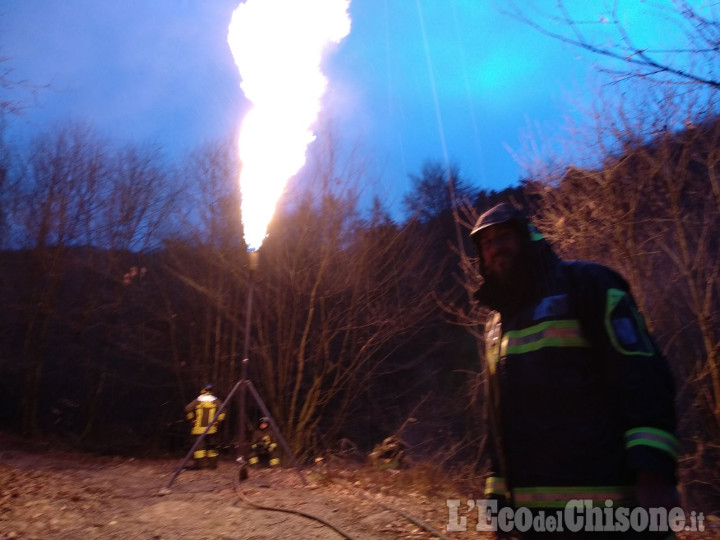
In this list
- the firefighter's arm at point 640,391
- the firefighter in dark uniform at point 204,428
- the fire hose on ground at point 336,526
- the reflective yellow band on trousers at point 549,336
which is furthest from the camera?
the firefighter in dark uniform at point 204,428

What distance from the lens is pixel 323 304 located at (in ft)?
42.1

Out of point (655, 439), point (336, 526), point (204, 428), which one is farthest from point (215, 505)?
point (655, 439)

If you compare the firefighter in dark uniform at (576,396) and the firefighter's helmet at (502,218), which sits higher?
the firefighter's helmet at (502,218)

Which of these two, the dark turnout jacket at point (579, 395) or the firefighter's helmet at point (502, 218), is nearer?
the dark turnout jacket at point (579, 395)

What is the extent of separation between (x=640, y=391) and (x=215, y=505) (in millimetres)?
5762

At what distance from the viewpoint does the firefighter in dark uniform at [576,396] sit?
1.92 m

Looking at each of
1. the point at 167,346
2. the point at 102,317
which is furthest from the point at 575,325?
the point at 102,317

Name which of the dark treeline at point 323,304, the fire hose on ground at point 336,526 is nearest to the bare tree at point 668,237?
the dark treeline at point 323,304

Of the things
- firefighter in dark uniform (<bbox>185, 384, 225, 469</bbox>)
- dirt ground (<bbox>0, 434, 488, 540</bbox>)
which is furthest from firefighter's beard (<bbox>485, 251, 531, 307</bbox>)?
firefighter in dark uniform (<bbox>185, 384, 225, 469</bbox>)

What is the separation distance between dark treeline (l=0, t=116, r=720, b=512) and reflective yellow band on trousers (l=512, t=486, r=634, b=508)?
6755mm

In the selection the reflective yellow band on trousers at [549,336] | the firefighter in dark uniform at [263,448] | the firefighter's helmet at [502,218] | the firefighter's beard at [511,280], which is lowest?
the firefighter in dark uniform at [263,448]

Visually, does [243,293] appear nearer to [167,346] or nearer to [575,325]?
[167,346]

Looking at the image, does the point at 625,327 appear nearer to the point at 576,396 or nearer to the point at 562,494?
the point at 576,396

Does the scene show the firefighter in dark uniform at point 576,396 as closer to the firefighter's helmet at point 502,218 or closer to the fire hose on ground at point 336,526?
the firefighter's helmet at point 502,218
